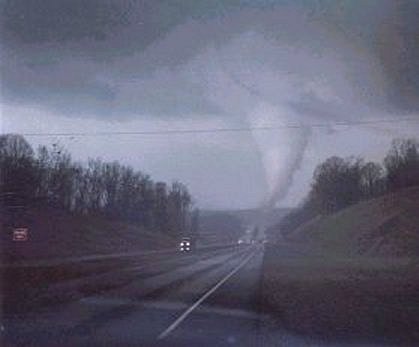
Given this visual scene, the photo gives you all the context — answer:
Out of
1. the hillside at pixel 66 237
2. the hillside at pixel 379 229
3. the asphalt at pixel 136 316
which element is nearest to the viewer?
the asphalt at pixel 136 316

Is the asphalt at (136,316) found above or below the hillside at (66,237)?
below

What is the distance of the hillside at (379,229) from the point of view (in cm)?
7293

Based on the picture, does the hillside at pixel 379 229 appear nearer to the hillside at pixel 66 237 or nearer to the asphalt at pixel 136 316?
the hillside at pixel 66 237

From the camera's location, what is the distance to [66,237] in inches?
3605

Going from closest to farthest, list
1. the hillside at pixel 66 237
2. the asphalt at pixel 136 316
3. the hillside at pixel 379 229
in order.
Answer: the asphalt at pixel 136 316 → the hillside at pixel 66 237 → the hillside at pixel 379 229

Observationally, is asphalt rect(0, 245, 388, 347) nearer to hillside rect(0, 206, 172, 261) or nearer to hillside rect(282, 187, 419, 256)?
hillside rect(0, 206, 172, 261)

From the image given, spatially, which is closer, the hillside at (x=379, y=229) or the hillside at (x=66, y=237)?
the hillside at (x=66, y=237)

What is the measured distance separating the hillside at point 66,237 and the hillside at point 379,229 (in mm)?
23788

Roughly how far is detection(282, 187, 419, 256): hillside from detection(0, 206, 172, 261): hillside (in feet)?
78.0

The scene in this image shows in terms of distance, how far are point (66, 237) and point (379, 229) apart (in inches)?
1242

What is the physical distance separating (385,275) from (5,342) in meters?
26.1

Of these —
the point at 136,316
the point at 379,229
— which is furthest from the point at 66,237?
the point at 136,316

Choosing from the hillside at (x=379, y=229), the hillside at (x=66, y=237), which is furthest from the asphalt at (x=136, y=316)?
the hillside at (x=379, y=229)

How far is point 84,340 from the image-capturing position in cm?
1476
